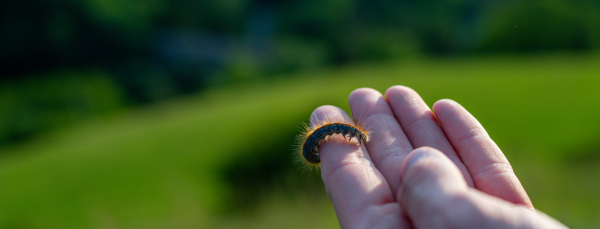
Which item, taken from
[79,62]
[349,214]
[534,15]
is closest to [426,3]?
[534,15]

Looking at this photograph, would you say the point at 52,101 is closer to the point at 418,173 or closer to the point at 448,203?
the point at 418,173

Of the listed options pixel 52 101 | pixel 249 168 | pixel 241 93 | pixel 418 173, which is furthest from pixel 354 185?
pixel 52 101

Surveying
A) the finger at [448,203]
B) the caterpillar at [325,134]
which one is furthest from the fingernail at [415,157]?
the caterpillar at [325,134]

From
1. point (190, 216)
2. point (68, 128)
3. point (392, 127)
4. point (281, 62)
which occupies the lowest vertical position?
point (392, 127)

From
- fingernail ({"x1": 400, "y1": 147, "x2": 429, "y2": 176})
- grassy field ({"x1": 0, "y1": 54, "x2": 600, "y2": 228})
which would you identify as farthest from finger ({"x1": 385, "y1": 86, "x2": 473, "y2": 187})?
grassy field ({"x1": 0, "y1": 54, "x2": 600, "y2": 228})

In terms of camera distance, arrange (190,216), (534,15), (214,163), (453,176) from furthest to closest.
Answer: (534,15) < (214,163) < (190,216) < (453,176)

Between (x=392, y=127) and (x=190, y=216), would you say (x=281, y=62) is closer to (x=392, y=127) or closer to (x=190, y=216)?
(x=190, y=216)
